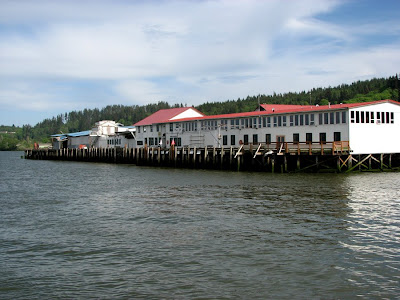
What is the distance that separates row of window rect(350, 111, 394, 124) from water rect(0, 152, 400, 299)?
67.5 feet

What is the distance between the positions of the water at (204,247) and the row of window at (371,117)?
67.5ft

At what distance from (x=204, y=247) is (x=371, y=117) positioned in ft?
134

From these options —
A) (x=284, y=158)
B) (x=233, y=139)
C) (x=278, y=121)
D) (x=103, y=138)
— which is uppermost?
(x=278, y=121)

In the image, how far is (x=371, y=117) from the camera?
52125mm

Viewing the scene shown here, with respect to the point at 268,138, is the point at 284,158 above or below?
below

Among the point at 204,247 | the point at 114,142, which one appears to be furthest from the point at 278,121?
the point at 114,142

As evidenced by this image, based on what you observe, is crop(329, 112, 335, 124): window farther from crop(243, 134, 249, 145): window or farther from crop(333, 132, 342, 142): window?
crop(243, 134, 249, 145): window

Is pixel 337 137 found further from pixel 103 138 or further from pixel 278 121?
pixel 103 138

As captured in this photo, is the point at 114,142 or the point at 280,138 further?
the point at 114,142

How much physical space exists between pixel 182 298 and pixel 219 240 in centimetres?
629

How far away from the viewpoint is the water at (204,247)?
13.0 metres

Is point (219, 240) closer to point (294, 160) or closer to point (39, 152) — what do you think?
point (294, 160)

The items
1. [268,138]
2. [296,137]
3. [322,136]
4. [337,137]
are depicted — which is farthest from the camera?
[268,138]

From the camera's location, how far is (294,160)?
2046 inches
